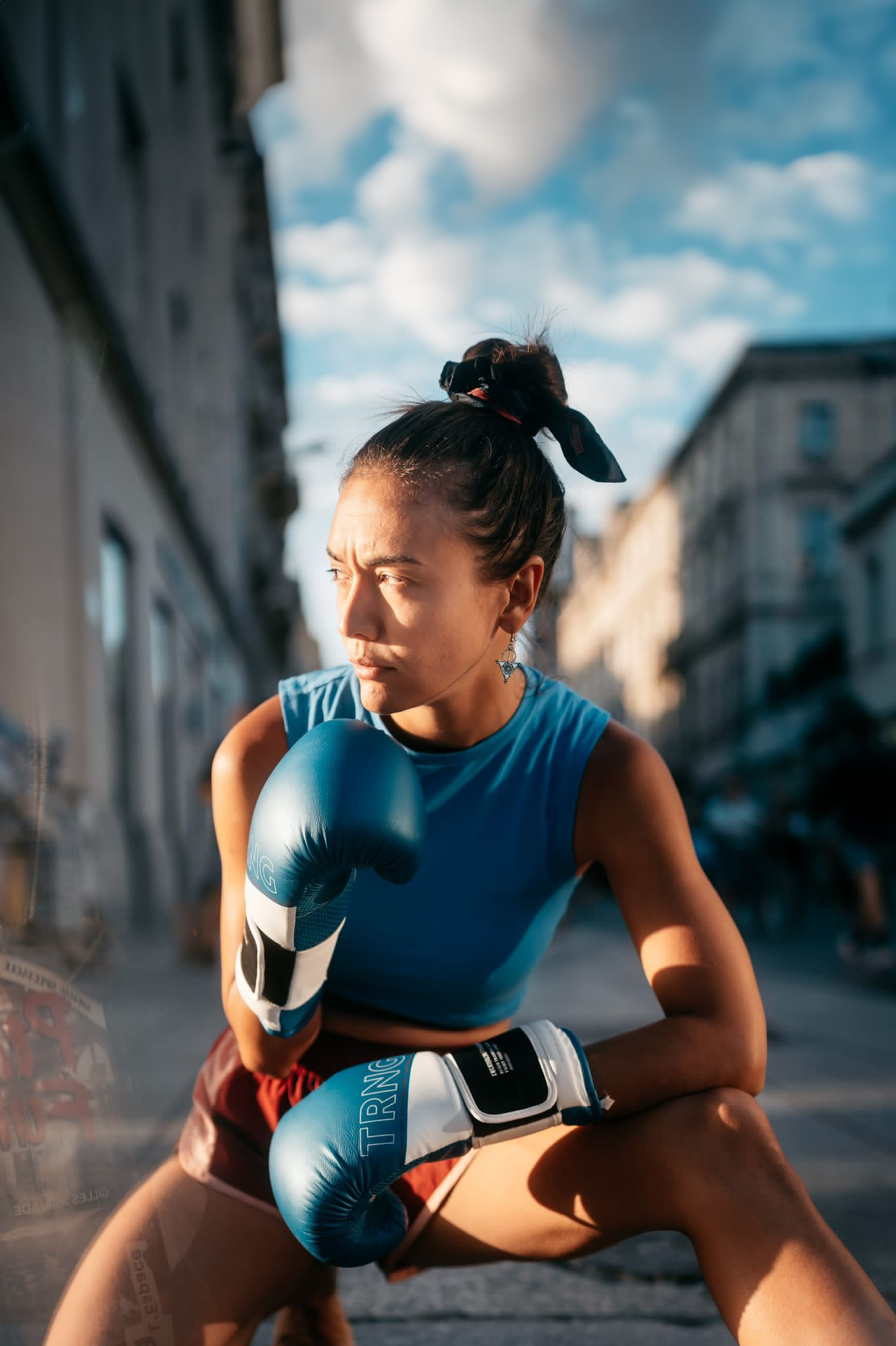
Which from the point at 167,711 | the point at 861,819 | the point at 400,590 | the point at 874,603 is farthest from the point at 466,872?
the point at 874,603

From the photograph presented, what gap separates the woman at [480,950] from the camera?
1.16m

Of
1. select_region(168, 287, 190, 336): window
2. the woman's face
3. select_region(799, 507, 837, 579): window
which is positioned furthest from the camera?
select_region(799, 507, 837, 579): window

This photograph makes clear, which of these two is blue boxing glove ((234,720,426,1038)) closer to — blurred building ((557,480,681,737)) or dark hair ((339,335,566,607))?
dark hair ((339,335,566,607))

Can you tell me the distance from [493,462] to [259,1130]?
2.60ft

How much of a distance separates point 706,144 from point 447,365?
40 centimetres

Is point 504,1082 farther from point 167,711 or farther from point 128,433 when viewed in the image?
point 167,711

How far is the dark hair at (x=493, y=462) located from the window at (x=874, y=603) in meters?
18.0

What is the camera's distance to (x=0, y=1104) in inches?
40.8

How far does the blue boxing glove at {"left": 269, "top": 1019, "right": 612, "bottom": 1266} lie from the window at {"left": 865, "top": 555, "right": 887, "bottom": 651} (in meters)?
18.2

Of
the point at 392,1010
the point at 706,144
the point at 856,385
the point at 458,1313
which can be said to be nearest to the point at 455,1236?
the point at 392,1010

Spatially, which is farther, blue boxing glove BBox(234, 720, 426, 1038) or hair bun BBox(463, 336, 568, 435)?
hair bun BBox(463, 336, 568, 435)

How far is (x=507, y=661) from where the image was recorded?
4.70 feet

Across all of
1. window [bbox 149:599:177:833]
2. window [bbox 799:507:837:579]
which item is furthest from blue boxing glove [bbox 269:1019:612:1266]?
window [bbox 799:507:837:579]

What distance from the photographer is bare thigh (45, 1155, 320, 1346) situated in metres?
1.13
